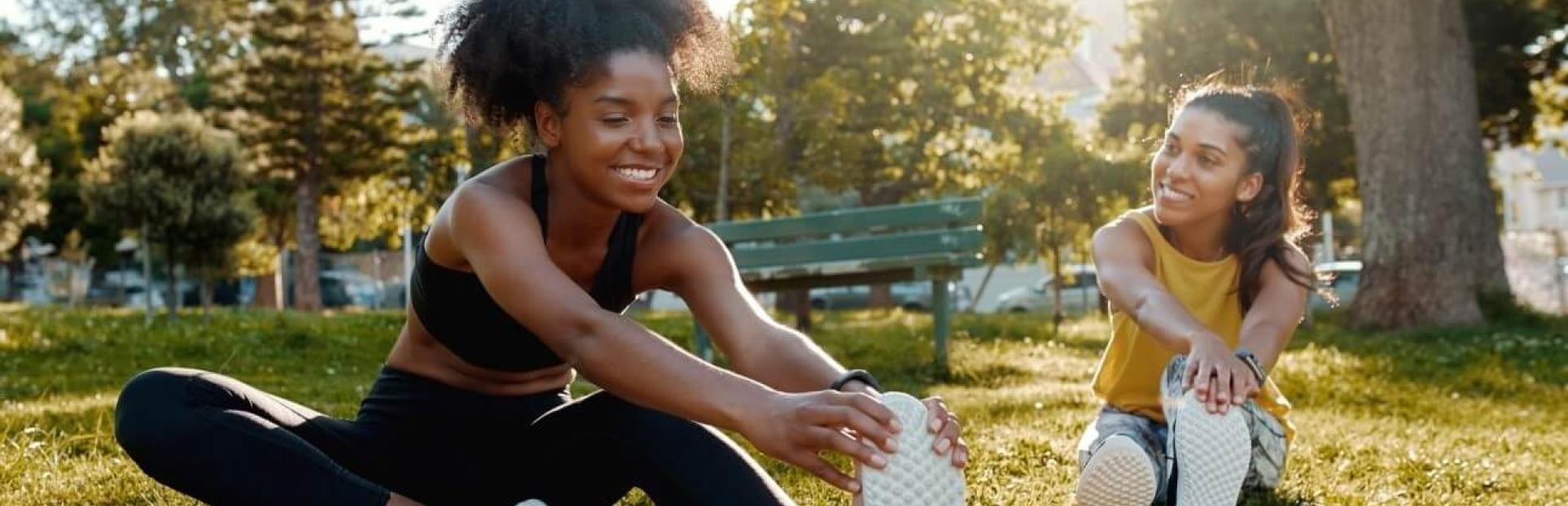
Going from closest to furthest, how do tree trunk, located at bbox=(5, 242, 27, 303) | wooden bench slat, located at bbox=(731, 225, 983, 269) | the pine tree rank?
1. wooden bench slat, located at bbox=(731, 225, 983, 269)
2. the pine tree
3. tree trunk, located at bbox=(5, 242, 27, 303)

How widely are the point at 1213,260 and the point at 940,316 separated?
16.9 feet

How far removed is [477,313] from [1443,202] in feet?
36.1

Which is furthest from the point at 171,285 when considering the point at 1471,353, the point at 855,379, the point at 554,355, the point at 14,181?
the point at 855,379

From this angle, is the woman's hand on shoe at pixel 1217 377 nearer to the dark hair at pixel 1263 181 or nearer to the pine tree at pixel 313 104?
the dark hair at pixel 1263 181

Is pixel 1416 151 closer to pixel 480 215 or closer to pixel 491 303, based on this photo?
pixel 491 303

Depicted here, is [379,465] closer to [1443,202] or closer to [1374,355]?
[1374,355]

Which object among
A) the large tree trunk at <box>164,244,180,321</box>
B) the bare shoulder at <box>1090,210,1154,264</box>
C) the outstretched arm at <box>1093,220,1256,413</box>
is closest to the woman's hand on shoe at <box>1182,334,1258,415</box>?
the outstretched arm at <box>1093,220,1256,413</box>

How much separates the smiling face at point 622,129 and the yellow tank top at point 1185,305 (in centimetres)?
167

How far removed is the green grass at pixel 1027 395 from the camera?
4.18m

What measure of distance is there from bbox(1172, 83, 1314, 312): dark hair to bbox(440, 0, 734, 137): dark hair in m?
1.58

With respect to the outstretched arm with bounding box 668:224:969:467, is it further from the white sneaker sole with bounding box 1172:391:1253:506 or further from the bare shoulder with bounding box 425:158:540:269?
the white sneaker sole with bounding box 1172:391:1253:506

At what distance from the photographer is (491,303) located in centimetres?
284

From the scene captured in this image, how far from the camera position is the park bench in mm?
8711

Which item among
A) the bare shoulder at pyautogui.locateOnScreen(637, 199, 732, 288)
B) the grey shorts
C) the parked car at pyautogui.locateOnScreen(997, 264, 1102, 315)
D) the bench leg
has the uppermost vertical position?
the bare shoulder at pyautogui.locateOnScreen(637, 199, 732, 288)
